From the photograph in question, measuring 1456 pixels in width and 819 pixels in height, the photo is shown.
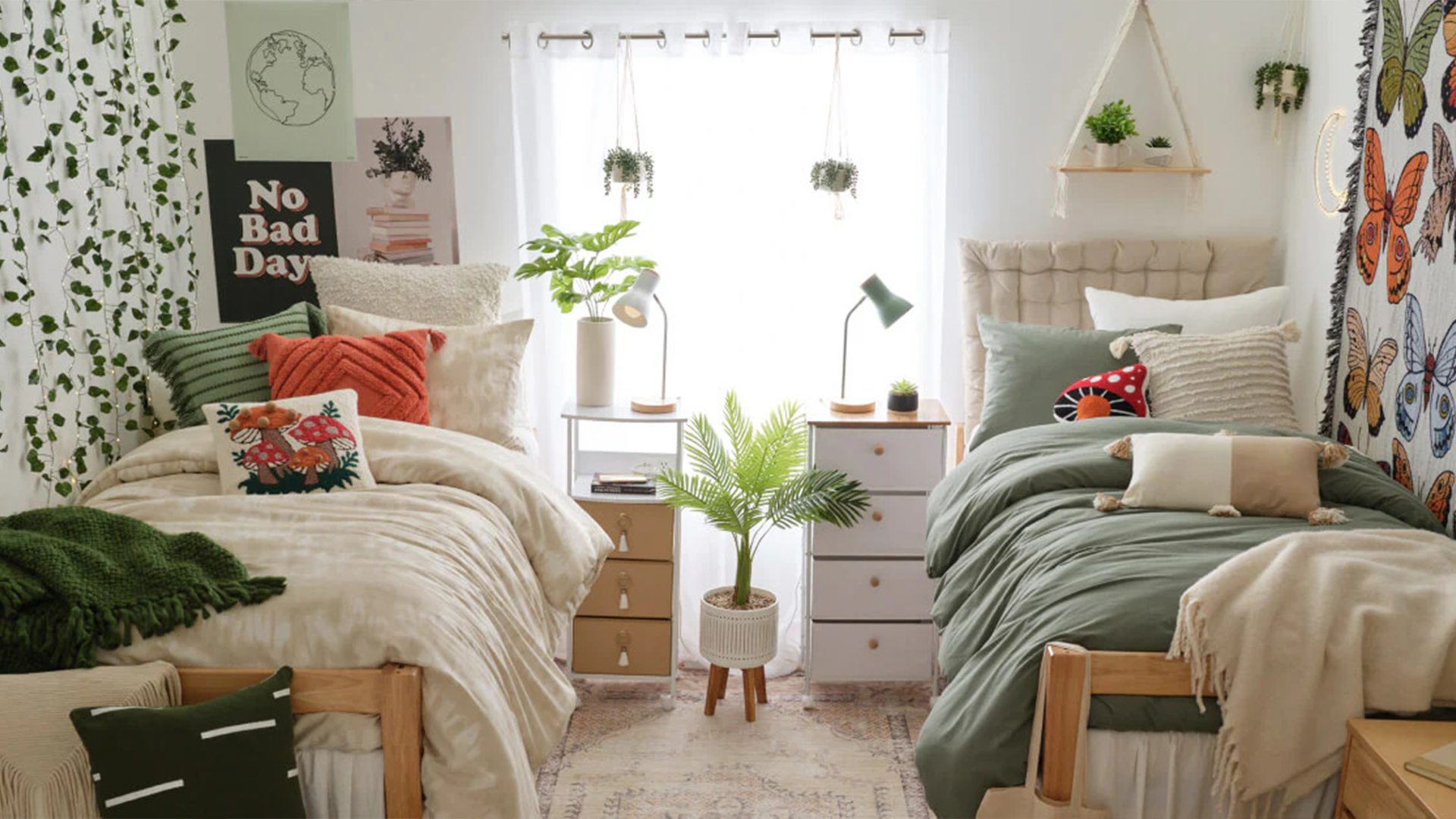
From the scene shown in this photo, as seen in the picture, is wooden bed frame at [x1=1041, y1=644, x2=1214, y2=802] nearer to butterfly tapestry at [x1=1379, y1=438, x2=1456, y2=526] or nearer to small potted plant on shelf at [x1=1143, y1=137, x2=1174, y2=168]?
butterfly tapestry at [x1=1379, y1=438, x2=1456, y2=526]

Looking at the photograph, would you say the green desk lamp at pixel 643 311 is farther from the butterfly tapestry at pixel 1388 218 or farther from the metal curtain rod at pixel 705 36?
the butterfly tapestry at pixel 1388 218

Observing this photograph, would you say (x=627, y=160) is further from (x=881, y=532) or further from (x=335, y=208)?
(x=881, y=532)

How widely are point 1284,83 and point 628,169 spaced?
75.9 inches

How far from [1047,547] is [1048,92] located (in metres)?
1.79

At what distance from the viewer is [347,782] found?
6.63 feet

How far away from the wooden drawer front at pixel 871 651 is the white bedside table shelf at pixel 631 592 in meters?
0.42

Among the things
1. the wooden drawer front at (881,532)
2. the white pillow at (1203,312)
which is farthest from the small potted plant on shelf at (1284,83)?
the wooden drawer front at (881,532)

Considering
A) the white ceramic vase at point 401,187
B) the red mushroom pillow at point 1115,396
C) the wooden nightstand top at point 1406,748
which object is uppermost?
the white ceramic vase at point 401,187

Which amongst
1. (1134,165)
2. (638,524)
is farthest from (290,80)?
(1134,165)

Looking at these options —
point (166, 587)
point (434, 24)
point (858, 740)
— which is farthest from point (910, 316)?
point (166, 587)

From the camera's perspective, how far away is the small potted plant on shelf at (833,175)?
350 cm

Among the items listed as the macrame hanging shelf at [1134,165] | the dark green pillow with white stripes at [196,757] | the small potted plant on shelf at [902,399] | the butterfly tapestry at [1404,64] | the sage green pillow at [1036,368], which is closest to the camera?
the dark green pillow with white stripes at [196,757]

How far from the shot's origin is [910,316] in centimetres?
367

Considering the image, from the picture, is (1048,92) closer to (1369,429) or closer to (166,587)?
(1369,429)
